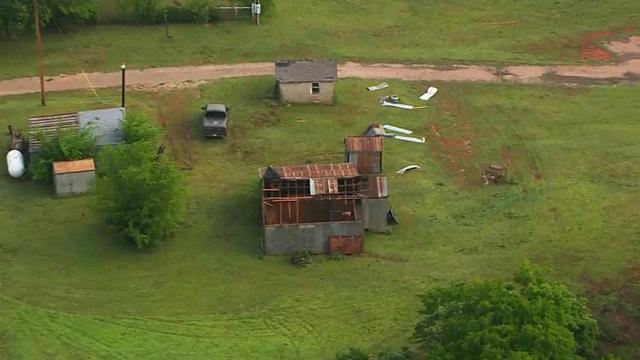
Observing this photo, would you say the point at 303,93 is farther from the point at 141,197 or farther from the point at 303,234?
the point at 141,197

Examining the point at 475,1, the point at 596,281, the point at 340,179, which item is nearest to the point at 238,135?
the point at 340,179

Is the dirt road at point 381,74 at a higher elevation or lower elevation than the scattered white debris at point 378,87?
higher

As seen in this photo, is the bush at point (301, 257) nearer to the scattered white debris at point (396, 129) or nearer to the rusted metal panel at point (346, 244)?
the rusted metal panel at point (346, 244)

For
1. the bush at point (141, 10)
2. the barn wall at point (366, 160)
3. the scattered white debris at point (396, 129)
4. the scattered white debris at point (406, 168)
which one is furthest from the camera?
the bush at point (141, 10)

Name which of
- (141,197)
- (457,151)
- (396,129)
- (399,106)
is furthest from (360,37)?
(141,197)

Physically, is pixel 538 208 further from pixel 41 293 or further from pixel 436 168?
pixel 41 293

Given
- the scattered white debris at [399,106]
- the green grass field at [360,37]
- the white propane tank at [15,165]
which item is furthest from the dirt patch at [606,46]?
the white propane tank at [15,165]
